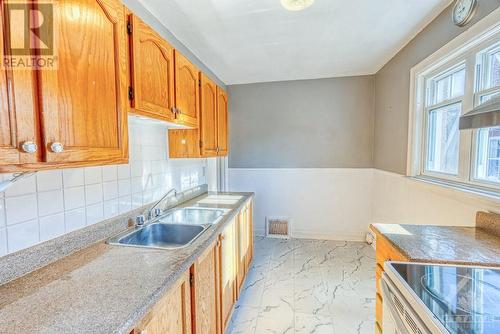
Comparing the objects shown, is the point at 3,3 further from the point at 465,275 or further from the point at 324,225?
the point at 324,225

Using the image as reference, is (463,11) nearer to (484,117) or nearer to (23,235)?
(484,117)

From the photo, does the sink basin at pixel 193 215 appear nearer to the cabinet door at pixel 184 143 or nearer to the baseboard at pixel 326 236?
the cabinet door at pixel 184 143

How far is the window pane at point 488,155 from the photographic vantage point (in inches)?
56.1

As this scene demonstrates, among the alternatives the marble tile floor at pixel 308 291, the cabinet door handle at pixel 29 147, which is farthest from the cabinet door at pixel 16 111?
the marble tile floor at pixel 308 291

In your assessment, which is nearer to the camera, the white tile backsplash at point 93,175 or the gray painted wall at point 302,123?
the white tile backsplash at point 93,175

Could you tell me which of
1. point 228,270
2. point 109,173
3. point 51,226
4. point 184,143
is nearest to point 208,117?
point 184,143

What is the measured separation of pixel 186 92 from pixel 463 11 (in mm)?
1921

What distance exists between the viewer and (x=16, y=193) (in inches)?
37.2

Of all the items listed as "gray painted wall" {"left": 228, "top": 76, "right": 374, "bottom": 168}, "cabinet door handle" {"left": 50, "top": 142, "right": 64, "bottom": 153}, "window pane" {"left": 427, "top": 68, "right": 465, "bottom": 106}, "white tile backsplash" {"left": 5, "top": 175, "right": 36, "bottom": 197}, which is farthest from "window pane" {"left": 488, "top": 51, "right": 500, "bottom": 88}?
"white tile backsplash" {"left": 5, "top": 175, "right": 36, "bottom": 197}

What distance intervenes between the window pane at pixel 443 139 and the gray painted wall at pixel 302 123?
45.6 inches

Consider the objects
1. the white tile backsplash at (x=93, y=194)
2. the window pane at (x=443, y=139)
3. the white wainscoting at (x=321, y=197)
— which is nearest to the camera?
the white tile backsplash at (x=93, y=194)

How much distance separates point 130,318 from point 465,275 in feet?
4.12

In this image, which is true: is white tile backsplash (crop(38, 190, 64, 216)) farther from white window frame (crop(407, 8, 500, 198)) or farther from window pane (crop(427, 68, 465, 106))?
window pane (crop(427, 68, 465, 106))

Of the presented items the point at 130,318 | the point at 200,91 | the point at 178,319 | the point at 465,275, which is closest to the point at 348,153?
the point at 200,91
